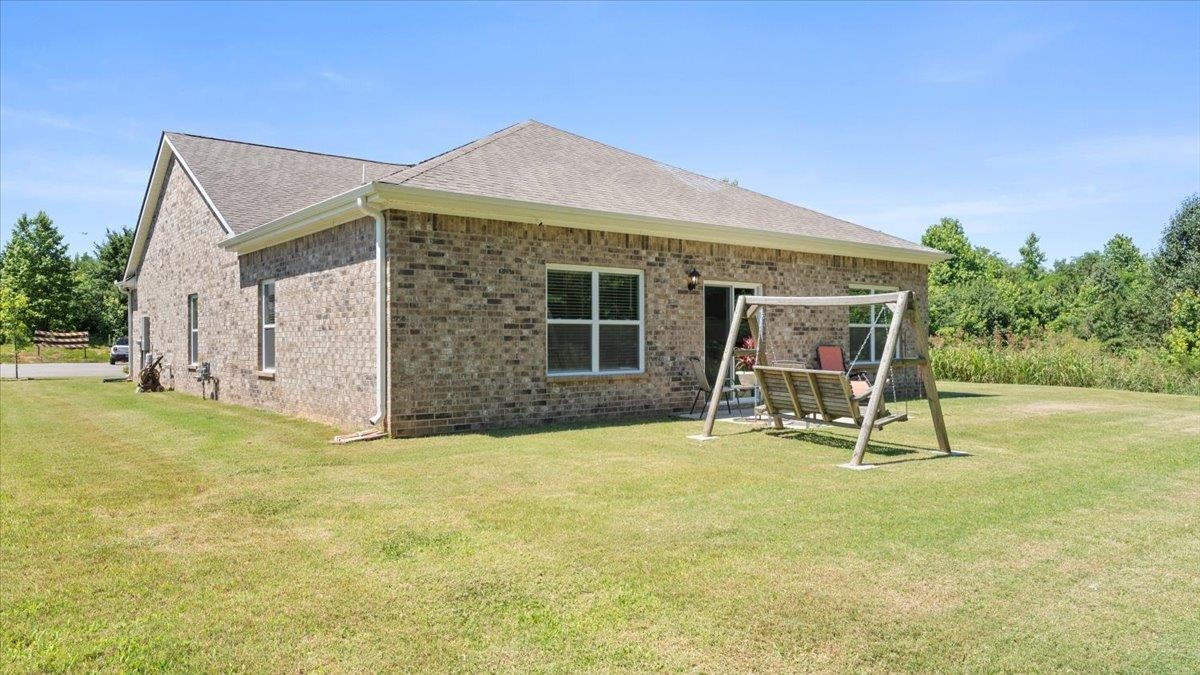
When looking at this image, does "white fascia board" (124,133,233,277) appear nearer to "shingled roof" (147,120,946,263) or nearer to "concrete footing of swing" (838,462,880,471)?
"shingled roof" (147,120,946,263)

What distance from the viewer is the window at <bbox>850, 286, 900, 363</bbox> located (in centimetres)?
1546

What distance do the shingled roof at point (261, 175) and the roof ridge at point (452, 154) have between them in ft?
14.4

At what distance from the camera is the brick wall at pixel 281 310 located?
10.4 metres

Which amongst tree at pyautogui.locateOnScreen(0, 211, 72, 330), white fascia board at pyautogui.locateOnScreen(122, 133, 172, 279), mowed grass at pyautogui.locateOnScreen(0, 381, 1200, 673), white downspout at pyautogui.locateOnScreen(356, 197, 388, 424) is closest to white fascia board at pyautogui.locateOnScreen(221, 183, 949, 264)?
white downspout at pyautogui.locateOnScreen(356, 197, 388, 424)

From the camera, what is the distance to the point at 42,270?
47750mm

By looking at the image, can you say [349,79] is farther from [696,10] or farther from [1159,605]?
[1159,605]

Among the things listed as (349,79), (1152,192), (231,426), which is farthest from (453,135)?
(1152,192)

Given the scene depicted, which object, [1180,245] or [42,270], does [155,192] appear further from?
[1180,245]

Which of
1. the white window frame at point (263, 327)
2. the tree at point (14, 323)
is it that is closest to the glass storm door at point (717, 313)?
the white window frame at point (263, 327)

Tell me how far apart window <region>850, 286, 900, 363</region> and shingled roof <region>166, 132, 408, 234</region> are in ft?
36.4

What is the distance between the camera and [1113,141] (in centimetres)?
2134

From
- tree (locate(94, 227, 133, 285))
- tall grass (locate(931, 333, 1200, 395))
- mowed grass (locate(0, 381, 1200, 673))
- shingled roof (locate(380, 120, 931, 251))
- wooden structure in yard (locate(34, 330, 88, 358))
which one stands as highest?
tree (locate(94, 227, 133, 285))

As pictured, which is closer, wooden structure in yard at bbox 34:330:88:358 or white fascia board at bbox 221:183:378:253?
white fascia board at bbox 221:183:378:253

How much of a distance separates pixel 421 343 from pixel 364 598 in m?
6.23
